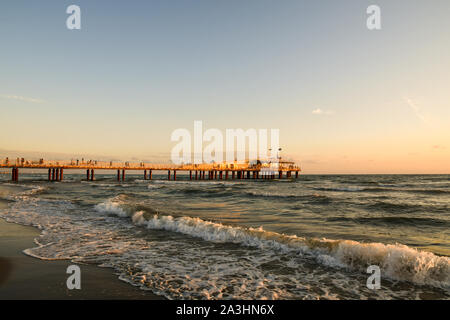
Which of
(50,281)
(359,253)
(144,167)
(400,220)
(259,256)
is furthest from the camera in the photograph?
(144,167)

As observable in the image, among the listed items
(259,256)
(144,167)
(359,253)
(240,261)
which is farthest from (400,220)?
(144,167)

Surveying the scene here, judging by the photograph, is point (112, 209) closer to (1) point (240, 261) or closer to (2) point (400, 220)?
(1) point (240, 261)

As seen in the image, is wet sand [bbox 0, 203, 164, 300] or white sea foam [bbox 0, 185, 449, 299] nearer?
wet sand [bbox 0, 203, 164, 300]

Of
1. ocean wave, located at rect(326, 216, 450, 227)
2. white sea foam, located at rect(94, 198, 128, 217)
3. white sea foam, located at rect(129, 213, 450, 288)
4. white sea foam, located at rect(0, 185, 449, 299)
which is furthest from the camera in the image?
white sea foam, located at rect(94, 198, 128, 217)

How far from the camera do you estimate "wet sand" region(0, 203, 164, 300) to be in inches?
175

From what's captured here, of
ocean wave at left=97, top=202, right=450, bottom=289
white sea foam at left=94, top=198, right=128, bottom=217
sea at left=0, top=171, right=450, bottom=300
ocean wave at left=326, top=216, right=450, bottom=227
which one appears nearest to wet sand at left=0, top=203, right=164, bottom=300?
sea at left=0, top=171, right=450, bottom=300

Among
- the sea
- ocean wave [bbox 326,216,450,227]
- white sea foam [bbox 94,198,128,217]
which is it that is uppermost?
the sea

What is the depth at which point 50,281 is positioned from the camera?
5004 mm

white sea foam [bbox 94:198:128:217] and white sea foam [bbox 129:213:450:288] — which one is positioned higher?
white sea foam [bbox 129:213:450:288]

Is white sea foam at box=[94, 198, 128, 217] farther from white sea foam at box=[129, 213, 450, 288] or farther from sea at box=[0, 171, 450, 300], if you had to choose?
white sea foam at box=[129, 213, 450, 288]

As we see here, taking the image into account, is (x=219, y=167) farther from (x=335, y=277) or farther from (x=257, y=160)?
(x=335, y=277)

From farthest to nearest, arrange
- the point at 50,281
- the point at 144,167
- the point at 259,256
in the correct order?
the point at 144,167 < the point at 259,256 < the point at 50,281

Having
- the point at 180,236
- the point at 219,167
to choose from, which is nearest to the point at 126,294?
the point at 180,236
